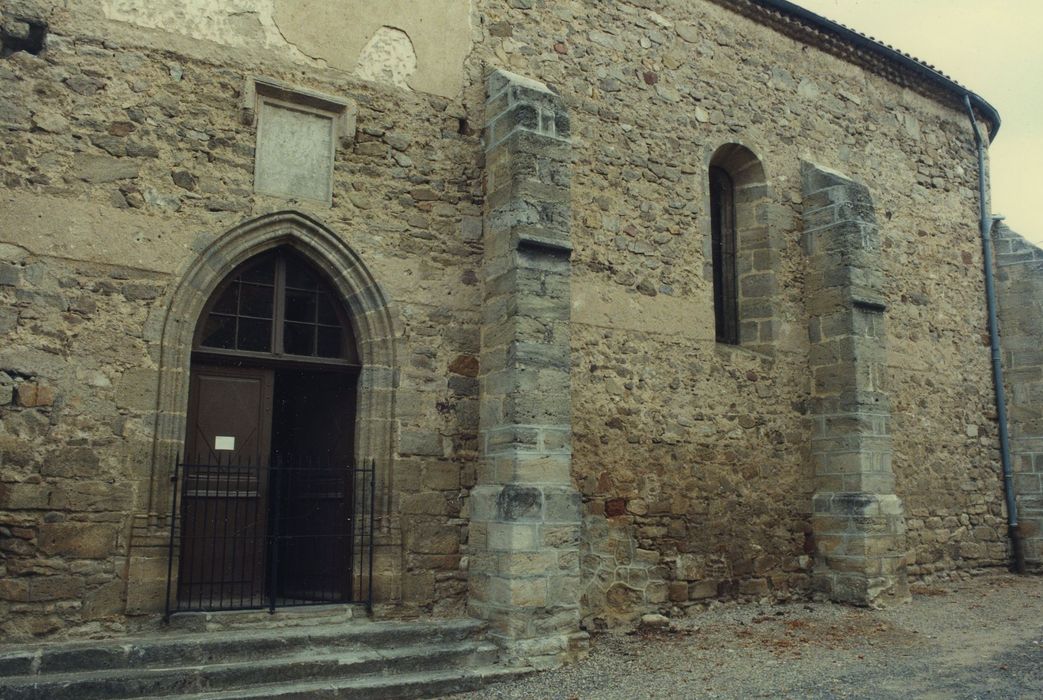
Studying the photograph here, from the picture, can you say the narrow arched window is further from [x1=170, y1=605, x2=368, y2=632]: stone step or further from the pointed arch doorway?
[x1=170, y1=605, x2=368, y2=632]: stone step

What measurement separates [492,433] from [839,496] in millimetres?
4155

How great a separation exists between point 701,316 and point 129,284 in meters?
5.27

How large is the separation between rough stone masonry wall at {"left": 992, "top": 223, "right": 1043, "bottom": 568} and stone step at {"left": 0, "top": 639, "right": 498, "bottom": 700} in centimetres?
854

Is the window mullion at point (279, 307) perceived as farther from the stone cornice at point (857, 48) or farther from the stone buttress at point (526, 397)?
the stone cornice at point (857, 48)

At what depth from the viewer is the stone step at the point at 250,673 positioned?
5336mm

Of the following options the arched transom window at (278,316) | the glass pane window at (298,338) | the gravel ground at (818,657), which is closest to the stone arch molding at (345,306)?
the arched transom window at (278,316)

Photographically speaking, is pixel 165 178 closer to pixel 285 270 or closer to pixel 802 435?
pixel 285 270

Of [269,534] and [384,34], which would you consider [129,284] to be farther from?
[384,34]

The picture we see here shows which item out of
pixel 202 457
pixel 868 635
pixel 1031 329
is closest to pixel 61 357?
pixel 202 457

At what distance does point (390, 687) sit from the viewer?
6.00 m

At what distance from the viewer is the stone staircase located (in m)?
5.49

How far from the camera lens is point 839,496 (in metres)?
9.49

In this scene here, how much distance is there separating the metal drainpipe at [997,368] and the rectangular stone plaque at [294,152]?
9.19m

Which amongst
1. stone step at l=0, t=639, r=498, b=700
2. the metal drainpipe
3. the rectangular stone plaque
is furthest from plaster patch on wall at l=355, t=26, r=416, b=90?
the metal drainpipe
